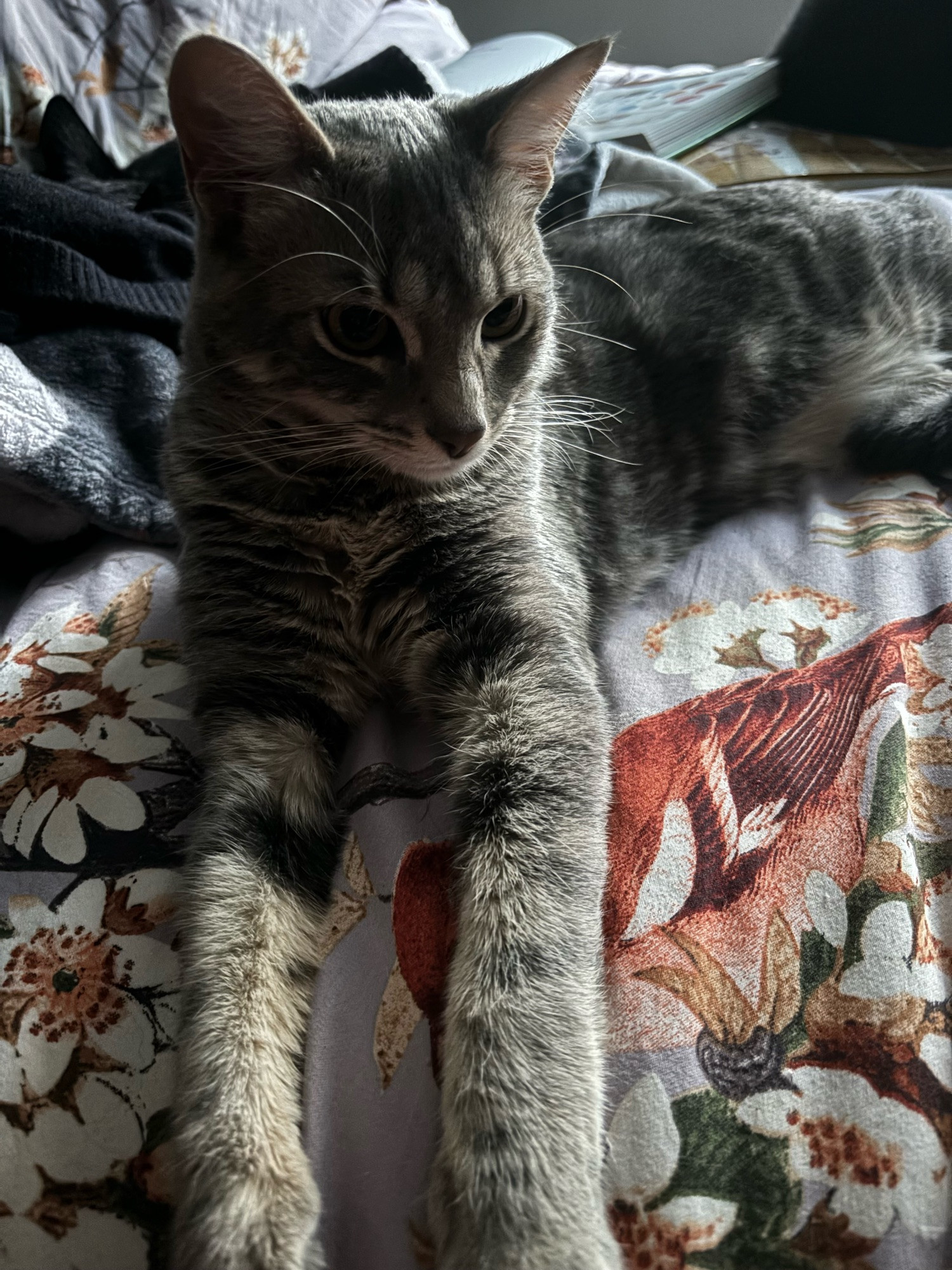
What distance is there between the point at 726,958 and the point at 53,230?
1530mm

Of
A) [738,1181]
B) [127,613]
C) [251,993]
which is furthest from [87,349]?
[738,1181]

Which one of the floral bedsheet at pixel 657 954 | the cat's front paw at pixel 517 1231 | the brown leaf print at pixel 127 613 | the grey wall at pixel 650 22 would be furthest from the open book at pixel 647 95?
the cat's front paw at pixel 517 1231

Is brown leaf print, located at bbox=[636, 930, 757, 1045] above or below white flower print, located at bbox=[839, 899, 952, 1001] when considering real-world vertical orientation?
below

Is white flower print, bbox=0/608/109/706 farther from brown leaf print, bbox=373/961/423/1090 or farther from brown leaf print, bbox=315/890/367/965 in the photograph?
brown leaf print, bbox=373/961/423/1090

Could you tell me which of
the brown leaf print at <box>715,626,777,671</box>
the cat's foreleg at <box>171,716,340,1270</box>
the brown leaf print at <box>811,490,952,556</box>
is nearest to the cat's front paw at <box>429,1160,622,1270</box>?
the cat's foreleg at <box>171,716,340,1270</box>

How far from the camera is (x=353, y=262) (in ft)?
3.08

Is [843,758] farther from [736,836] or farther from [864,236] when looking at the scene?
[864,236]

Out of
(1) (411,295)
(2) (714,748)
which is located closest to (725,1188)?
(2) (714,748)

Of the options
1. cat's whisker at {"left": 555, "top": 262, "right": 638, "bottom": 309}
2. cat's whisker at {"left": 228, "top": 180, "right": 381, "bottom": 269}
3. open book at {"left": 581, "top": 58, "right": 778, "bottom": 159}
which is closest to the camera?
cat's whisker at {"left": 228, "top": 180, "right": 381, "bottom": 269}

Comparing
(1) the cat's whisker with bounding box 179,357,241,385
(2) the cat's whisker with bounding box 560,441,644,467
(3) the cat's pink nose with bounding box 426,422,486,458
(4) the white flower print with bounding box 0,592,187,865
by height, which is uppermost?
(1) the cat's whisker with bounding box 179,357,241,385

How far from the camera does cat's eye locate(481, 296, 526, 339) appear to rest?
1.06 meters

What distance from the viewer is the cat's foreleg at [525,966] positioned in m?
0.66

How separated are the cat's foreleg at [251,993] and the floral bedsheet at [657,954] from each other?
1.1 inches

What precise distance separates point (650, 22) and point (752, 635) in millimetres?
3196
